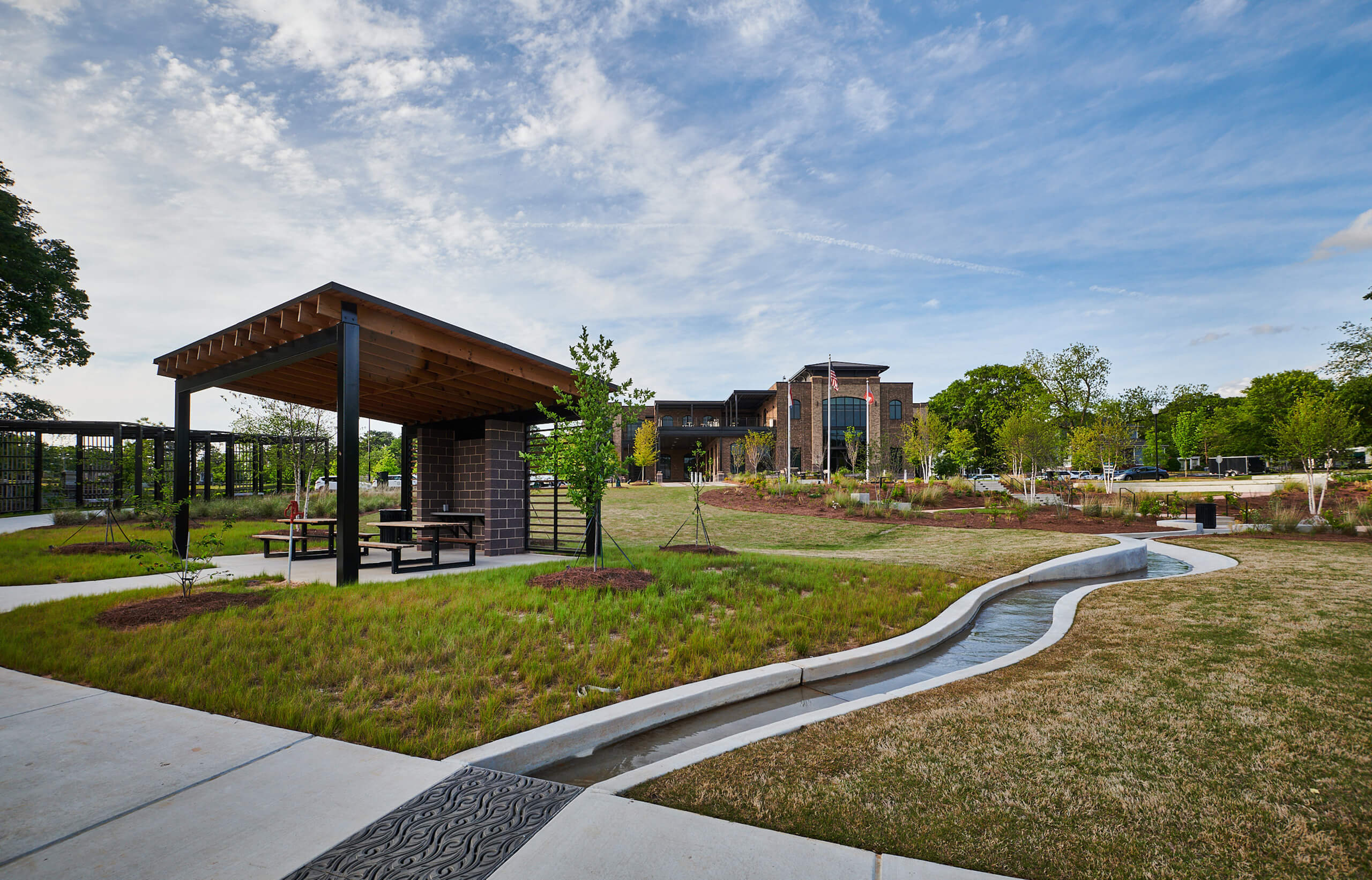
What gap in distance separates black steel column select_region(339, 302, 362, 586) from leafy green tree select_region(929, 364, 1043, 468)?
54273mm

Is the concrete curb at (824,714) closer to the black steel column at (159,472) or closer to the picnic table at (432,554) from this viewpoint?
the picnic table at (432,554)

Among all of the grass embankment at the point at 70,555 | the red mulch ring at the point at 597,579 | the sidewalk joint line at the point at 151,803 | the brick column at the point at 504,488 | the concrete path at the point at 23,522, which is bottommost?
the concrete path at the point at 23,522

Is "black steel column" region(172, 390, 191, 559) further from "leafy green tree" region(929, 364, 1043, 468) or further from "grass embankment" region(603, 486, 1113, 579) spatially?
"leafy green tree" region(929, 364, 1043, 468)

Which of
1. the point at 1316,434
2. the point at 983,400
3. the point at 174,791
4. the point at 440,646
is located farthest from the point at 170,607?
the point at 983,400

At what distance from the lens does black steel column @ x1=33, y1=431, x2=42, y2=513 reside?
21594 mm

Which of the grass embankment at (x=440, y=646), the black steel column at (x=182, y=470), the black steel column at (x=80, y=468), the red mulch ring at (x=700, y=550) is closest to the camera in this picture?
the grass embankment at (x=440, y=646)

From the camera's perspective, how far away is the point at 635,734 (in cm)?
407

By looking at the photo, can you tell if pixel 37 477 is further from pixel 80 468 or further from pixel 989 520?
pixel 989 520

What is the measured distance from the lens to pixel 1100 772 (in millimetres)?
3178

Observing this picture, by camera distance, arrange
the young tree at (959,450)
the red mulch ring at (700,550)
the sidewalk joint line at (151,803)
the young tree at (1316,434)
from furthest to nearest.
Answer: the young tree at (959,450)
the young tree at (1316,434)
the red mulch ring at (700,550)
the sidewalk joint line at (151,803)

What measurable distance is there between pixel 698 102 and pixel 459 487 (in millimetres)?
10402

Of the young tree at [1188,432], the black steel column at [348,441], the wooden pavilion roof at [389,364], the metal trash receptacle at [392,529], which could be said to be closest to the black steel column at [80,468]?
the wooden pavilion roof at [389,364]

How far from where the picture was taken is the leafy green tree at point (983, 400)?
56094 millimetres

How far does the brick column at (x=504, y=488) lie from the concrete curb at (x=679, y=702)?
8226 mm
